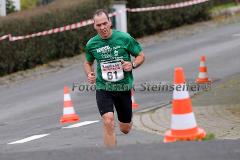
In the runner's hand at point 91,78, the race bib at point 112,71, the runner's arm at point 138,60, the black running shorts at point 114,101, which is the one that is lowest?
the black running shorts at point 114,101

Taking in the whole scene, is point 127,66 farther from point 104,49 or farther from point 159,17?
point 159,17

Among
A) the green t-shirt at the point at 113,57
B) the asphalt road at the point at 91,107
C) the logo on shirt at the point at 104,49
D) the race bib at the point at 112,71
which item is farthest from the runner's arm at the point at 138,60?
the asphalt road at the point at 91,107

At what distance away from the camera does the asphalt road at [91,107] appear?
262 inches

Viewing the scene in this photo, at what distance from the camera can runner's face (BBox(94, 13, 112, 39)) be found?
7.78 meters

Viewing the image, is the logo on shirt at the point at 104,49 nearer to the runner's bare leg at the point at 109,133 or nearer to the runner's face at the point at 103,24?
the runner's face at the point at 103,24

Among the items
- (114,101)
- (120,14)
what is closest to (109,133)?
(114,101)

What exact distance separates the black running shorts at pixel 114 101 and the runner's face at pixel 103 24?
75 cm

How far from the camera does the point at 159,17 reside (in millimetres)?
26141

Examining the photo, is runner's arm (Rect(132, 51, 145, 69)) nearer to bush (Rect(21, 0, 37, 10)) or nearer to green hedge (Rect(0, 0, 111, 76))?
green hedge (Rect(0, 0, 111, 76))

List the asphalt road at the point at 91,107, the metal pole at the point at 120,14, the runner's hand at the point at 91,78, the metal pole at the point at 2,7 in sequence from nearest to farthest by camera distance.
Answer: the asphalt road at the point at 91,107 → the runner's hand at the point at 91,78 → the metal pole at the point at 2,7 → the metal pole at the point at 120,14

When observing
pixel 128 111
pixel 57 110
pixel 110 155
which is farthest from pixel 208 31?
pixel 110 155

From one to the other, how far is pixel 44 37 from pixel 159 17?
6438mm

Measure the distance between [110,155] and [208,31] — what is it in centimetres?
1903

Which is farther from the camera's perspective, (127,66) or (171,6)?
(171,6)
